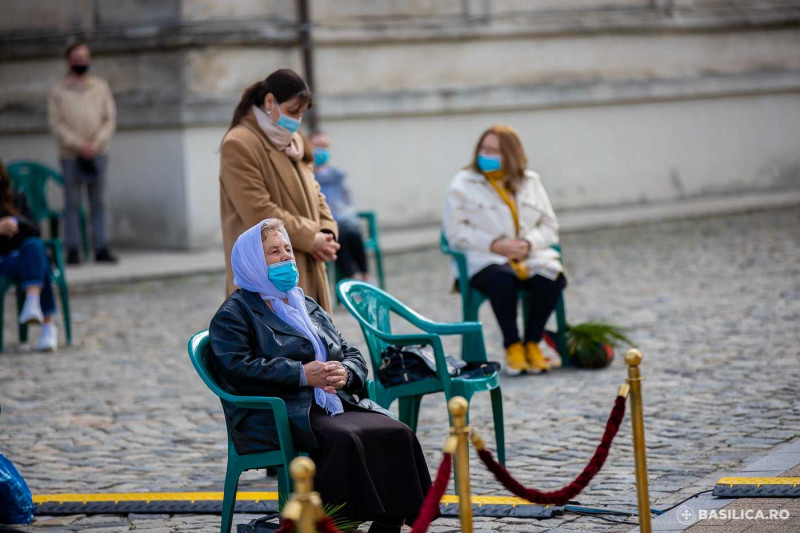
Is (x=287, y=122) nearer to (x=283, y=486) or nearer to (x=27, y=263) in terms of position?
(x=283, y=486)

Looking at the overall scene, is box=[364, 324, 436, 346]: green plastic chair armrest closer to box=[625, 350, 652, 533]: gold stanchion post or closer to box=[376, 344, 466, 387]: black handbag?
box=[376, 344, 466, 387]: black handbag

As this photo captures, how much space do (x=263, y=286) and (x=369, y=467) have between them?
0.84 m

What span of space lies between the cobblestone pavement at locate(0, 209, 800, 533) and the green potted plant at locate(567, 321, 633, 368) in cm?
11

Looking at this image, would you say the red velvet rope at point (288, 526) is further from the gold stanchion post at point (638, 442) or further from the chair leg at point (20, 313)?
the chair leg at point (20, 313)

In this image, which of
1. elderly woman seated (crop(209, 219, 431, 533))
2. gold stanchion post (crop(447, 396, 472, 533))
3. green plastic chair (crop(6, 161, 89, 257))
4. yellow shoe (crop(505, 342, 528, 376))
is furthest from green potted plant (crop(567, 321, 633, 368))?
green plastic chair (crop(6, 161, 89, 257))

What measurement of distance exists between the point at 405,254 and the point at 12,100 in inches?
208

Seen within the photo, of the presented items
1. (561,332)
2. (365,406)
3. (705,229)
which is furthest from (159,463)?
(705,229)

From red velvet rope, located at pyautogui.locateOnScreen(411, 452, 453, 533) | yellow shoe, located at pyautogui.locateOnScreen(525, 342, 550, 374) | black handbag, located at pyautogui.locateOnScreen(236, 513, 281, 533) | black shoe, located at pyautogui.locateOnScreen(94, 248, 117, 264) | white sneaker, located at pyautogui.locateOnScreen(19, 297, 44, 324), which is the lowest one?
black shoe, located at pyautogui.locateOnScreen(94, 248, 117, 264)

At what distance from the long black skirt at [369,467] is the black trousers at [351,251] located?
23.0 ft

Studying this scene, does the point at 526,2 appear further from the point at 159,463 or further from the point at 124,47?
the point at 159,463

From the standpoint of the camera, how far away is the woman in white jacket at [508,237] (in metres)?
A: 9.18

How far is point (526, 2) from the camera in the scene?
61.9 ft

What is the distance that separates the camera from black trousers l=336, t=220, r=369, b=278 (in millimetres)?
12445

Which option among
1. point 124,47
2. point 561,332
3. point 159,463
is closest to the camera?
point 159,463
